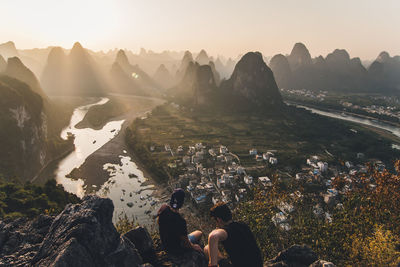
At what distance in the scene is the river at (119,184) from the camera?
1770 inches

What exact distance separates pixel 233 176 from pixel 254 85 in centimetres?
9694

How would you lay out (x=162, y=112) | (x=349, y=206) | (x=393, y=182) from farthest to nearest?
(x=162, y=112)
(x=349, y=206)
(x=393, y=182)

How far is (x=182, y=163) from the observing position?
63531 mm

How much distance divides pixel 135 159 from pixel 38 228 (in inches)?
2441

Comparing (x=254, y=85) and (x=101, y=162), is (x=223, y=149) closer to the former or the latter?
(x=101, y=162)

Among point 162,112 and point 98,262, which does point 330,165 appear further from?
point 162,112

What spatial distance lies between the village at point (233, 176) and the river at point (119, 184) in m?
7.41

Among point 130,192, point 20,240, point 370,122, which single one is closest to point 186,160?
point 130,192

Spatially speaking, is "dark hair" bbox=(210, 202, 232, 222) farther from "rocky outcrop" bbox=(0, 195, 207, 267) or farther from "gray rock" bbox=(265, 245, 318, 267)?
"gray rock" bbox=(265, 245, 318, 267)

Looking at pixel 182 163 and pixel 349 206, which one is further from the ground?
pixel 349 206

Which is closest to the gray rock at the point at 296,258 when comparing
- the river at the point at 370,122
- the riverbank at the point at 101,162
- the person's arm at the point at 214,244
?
the person's arm at the point at 214,244

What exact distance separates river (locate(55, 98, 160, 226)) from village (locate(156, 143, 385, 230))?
7.41 meters

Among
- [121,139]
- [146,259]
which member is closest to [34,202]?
[146,259]

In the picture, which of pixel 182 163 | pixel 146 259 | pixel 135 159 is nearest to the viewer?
pixel 146 259
